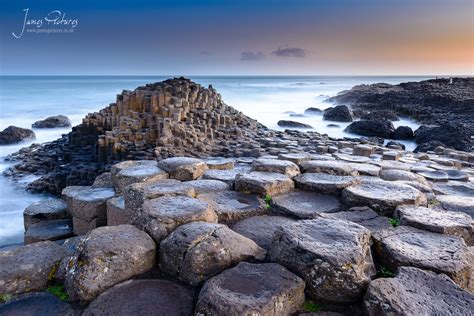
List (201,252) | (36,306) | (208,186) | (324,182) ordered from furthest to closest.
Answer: (208,186) < (324,182) < (201,252) < (36,306)

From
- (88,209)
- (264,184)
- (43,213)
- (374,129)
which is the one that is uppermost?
(264,184)

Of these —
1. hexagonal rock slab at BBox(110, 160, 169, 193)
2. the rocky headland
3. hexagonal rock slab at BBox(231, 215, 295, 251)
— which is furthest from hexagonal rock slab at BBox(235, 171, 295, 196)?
hexagonal rock slab at BBox(110, 160, 169, 193)

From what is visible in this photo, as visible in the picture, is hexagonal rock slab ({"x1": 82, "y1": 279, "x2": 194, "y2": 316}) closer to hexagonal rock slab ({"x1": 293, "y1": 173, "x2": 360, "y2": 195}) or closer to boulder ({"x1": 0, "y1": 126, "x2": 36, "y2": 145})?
hexagonal rock slab ({"x1": 293, "y1": 173, "x2": 360, "y2": 195})

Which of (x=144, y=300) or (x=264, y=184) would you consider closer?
(x=144, y=300)

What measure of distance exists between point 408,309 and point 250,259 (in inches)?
42.9

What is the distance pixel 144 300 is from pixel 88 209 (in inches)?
108

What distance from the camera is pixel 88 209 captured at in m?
4.71

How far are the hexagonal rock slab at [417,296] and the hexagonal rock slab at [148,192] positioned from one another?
2.13m

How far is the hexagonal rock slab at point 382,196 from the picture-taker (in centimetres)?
349

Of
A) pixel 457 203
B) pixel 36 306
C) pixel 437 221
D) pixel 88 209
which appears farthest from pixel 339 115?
pixel 36 306

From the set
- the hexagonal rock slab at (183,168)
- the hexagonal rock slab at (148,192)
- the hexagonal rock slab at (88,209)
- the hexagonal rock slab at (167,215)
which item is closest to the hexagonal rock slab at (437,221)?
the hexagonal rock slab at (167,215)

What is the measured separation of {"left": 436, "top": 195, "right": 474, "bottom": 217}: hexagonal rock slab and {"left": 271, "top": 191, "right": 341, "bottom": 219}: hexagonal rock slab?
123 cm

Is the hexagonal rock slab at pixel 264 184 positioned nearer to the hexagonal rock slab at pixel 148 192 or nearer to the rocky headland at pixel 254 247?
the rocky headland at pixel 254 247

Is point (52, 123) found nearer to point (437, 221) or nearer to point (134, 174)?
point (134, 174)
